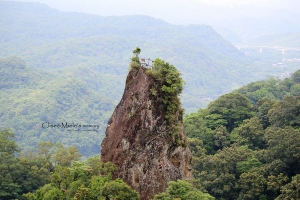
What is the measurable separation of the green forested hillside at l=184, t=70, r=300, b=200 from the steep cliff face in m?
6.15

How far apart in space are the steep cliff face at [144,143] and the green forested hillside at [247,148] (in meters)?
6.15

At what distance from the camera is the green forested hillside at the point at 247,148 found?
68.9 feet

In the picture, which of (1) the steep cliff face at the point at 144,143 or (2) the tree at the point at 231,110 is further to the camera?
(2) the tree at the point at 231,110

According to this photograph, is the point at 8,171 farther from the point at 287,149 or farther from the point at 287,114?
the point at 287,114

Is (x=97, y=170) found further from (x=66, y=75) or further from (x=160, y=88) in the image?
(x=66, y=75)

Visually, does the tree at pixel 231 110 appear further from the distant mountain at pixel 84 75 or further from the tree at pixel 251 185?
the distant mountain at pixel 84 75

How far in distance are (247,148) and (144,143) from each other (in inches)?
463

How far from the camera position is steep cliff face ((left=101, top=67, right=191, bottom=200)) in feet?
51.4

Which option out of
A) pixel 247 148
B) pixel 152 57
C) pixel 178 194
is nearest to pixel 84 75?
pixel 152 57

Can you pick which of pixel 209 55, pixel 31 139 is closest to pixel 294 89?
pixel 31 139

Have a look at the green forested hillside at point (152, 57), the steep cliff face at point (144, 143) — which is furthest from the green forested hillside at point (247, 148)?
the green forested hillside at point (152, 57)

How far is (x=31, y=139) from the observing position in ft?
217

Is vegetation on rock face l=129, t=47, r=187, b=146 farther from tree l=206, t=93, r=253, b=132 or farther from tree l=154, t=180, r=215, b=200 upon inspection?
tree l=206, t=93, r=253, b=132

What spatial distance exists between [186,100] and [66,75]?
31.6 meters
